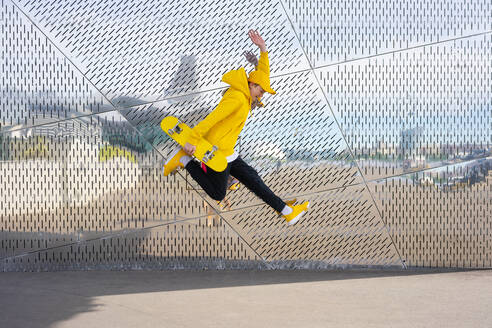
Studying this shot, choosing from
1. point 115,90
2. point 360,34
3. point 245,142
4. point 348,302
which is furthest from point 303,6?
point 348,302

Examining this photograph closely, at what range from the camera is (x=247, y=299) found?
486 centimetres

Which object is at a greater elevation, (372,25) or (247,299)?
(372,25)

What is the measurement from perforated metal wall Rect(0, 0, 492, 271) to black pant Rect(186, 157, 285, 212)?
1466 millimetres

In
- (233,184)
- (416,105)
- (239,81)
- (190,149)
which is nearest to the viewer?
(190,149)

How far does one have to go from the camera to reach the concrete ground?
4.24m

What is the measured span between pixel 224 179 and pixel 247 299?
1.24m

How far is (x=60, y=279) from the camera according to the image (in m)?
5.64

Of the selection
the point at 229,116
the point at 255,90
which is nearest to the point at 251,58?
the point at 255,90

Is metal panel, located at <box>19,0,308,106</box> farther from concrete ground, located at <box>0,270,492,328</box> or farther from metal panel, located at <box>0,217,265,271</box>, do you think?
concrete ground, located at <box>0,270,492,328</box>

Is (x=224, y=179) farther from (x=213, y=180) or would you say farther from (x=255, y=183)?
(x=255, y=183)

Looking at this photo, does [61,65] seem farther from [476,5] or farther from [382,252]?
[476,5]

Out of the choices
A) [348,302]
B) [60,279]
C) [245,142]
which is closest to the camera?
[348,302]

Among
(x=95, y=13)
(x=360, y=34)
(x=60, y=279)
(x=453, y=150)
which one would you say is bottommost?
(x=60, y=279)

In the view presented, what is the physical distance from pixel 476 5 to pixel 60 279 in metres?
5.59
